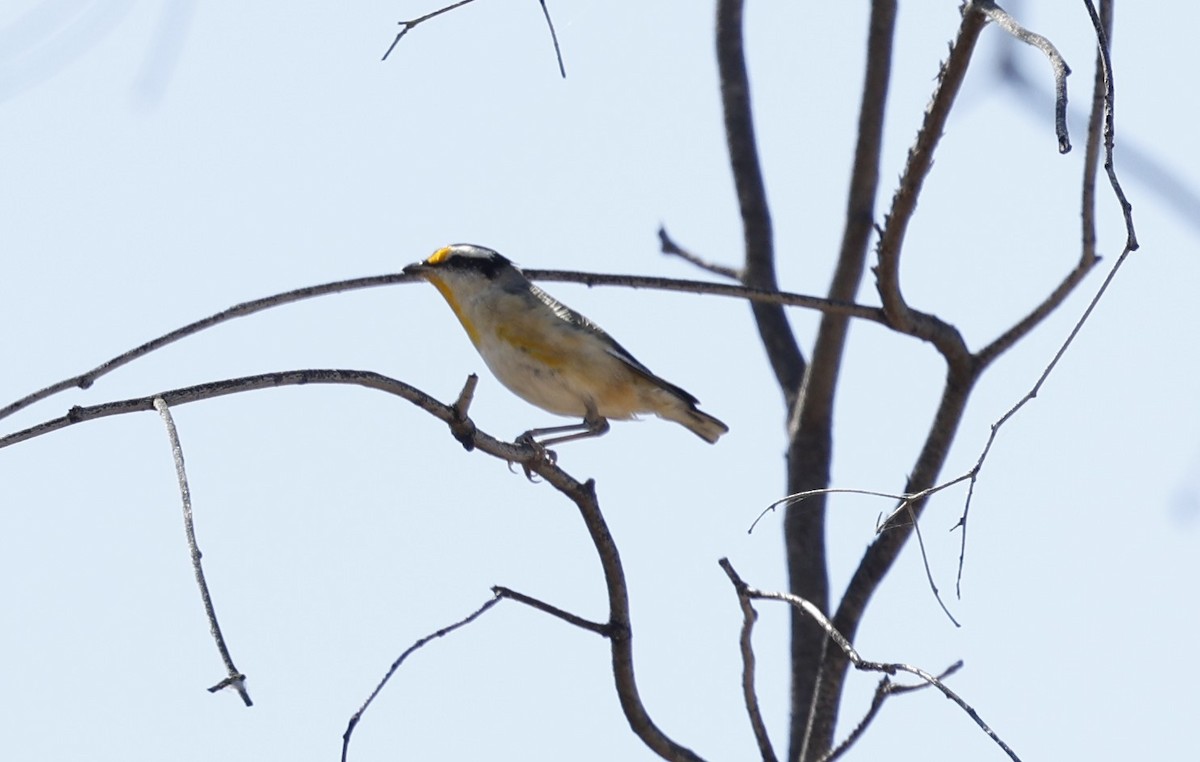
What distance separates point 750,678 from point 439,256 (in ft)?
9.08

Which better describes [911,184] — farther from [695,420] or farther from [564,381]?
[695,420]

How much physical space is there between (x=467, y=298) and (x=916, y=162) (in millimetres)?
2102

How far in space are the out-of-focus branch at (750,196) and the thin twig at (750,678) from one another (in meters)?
2.02

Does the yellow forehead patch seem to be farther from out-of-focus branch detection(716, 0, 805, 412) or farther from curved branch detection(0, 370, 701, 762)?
curved branch detection(0, 370, 701, 762)

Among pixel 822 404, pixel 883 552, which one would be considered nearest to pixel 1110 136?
pixel 883 552

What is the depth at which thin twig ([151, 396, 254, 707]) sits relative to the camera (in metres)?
2.02

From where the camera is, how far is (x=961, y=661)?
3562 millimetres

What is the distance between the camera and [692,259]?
20.2ft

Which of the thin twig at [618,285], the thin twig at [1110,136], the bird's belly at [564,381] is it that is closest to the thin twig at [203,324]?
the thin twig at [618,285]

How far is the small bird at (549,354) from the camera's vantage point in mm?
5539

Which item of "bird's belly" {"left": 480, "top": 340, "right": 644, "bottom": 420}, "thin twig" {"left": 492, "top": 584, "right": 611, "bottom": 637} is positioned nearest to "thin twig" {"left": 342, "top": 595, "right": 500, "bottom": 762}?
"thin twig" {"left": 492, "top": 584, "right": 611, "bottom": 637}

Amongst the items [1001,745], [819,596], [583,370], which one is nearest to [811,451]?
[819,596]

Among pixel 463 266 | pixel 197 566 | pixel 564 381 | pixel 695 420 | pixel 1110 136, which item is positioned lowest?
pixel 197 566

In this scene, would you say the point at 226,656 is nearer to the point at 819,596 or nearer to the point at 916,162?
the point at 916,162
